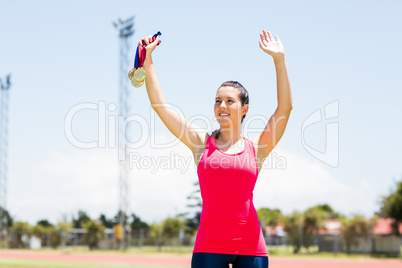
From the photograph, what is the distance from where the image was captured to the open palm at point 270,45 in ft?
9.77

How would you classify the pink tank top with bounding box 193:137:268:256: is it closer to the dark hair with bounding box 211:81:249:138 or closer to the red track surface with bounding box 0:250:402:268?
the dark hair with bounding box 211:81:249:138

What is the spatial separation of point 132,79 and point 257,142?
2.54 ft

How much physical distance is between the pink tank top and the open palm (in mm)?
668

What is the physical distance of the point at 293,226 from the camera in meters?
37.8

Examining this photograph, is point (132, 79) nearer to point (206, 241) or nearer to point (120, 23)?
point (206, 241)

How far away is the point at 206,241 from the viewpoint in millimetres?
2592

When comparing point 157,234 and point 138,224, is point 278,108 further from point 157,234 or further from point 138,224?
point 138,224

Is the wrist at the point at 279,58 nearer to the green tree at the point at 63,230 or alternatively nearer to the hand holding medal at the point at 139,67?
the hand holding medal at the point at 139,67

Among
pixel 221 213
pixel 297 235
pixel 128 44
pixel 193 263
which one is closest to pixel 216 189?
pixel 221 213

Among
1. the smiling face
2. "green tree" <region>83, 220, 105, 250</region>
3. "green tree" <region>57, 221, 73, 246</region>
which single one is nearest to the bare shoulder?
the smiling face

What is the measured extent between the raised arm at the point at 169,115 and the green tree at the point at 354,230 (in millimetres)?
32590

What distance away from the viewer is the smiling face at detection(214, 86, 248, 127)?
2809 mm

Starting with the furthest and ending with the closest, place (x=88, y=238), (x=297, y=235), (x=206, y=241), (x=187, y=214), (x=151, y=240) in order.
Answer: (x=187, y=214)
(x=88, y=238)
(x=151, y=240)
(x=297, y=235)
(x=206, y=241)

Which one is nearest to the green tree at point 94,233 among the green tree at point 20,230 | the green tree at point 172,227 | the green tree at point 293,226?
the green tree at point 172,227
